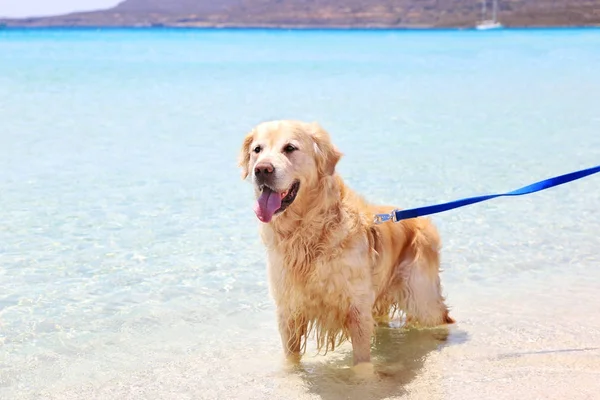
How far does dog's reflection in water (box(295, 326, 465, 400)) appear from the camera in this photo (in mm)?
4016

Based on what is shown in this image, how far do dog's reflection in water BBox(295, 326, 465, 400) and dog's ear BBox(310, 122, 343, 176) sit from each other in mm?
1115

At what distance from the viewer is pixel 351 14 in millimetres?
118500

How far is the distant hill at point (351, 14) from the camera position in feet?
290

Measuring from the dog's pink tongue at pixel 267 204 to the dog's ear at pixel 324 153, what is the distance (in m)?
0.31

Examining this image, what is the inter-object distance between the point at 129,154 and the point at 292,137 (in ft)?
25.0

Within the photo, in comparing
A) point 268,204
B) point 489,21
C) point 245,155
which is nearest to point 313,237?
point 268,204

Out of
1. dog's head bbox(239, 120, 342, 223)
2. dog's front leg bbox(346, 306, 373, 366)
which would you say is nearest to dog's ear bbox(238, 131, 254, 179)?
dog's head bbox(239, 120, 342, 223)

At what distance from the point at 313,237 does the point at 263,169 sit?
53 cm

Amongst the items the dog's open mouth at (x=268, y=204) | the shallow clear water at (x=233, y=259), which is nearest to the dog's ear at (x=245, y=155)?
the dog's open mouth at (x=268, y=204)

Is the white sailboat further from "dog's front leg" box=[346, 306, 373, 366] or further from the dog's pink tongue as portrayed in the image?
the dog's pink tongue

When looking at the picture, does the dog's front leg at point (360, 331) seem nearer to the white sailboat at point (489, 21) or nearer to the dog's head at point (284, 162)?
the dog's head at point (284, 162)

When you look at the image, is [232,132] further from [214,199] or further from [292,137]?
[292,137]

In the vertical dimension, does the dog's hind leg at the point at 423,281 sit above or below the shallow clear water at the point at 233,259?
above

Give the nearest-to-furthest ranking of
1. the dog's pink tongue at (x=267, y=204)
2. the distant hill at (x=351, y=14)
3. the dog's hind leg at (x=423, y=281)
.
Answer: the dog's pink tongue at (x=267, y=204)
the dog's hind leg at (x=423, y=281)
the distant hill at (x=351, y=14)
